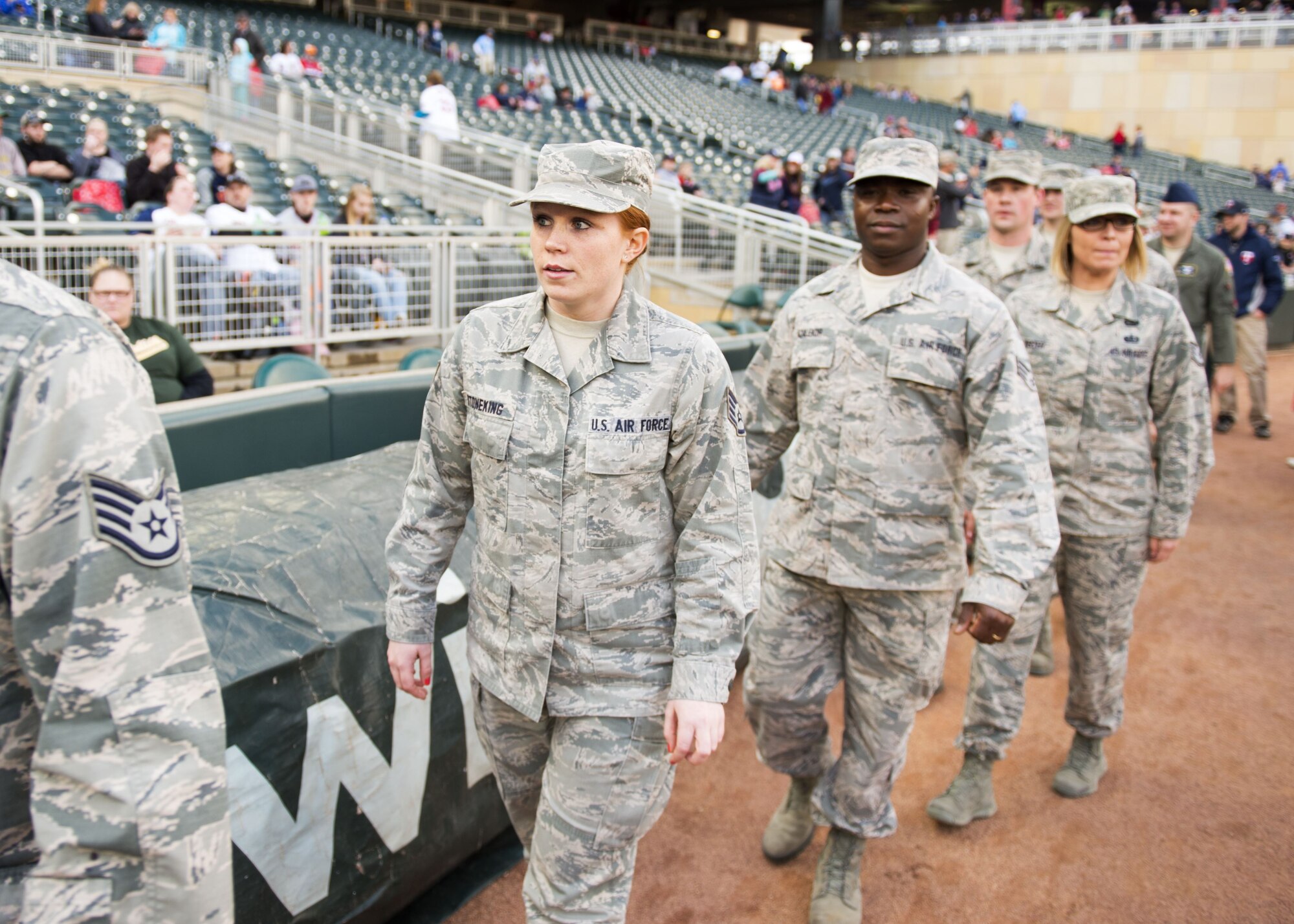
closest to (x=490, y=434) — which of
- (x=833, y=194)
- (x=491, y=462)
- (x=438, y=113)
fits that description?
(x=491, y=462)

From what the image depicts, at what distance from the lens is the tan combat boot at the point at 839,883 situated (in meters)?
2.97

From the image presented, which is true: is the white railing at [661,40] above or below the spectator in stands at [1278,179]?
above

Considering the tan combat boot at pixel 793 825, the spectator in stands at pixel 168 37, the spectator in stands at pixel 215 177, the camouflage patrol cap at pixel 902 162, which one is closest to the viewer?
the camouflage patrol cap at pixel 902 162

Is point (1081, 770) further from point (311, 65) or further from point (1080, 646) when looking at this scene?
point (311, 65)

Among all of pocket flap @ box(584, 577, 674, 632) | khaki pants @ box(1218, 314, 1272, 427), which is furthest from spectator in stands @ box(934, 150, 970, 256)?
pocket flap @ box(584, 577, 674, 632)

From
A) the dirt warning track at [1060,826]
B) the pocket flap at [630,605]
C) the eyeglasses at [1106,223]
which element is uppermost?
the eyeglasses at [1106,223]

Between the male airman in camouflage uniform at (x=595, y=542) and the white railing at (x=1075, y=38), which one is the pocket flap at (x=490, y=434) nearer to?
the male airman in camouflage uniform at (x=595, y=542)

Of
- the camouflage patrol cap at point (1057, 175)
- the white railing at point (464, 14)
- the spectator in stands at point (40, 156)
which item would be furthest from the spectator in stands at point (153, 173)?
the white railing at point (464, 14)

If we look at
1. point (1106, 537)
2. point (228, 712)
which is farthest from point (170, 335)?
point (1106, 537)

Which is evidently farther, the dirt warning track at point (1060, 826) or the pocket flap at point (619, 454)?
the dirt warning track at point (1060, 826)

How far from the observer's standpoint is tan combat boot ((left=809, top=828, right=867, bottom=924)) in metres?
2.97

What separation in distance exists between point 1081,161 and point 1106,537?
29.7 meters

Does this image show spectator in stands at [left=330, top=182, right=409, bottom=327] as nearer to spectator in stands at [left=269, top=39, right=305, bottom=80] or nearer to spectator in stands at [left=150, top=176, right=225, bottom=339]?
spectator in stands at [left=150, top=176, right=225, bottom=339]

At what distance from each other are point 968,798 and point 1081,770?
520 millimetres
